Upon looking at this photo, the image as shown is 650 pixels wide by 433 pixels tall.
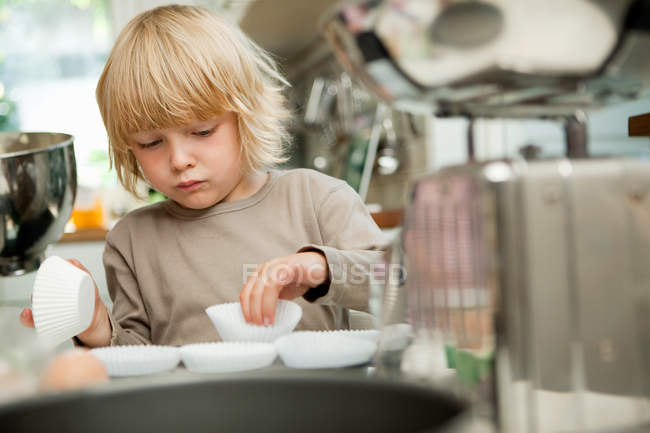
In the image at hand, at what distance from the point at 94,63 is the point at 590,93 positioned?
11.6 feet

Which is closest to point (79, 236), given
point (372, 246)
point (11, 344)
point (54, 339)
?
point (372, 246)

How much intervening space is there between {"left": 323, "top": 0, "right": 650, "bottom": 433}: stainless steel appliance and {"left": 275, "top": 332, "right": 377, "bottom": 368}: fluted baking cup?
157mm

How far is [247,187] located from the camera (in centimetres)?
118

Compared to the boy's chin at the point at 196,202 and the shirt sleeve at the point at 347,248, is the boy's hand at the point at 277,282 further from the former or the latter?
the boy's chin at the point at 196,202

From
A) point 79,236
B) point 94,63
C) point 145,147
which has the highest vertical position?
point 94,63

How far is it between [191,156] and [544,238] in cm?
67

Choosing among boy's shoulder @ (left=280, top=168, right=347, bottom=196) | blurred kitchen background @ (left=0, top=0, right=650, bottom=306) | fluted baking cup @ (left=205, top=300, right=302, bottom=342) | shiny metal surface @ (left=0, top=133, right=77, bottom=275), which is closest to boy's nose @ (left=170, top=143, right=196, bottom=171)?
shiny metal surface @ (left=0, top=133, right=77, bottom=275)

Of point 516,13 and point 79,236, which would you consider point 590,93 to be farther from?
point 79,236

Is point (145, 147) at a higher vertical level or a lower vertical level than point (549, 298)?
higher

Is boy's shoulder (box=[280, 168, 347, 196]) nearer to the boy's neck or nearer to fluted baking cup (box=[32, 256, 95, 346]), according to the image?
the boy's neck

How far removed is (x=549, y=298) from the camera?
392 mm

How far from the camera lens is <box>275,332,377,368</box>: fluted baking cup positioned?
0.55 metres

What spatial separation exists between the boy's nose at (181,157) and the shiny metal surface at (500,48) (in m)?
0.54

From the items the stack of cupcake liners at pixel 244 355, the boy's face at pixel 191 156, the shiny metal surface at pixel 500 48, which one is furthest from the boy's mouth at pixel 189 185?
the shiny metal surface at pixel 500 48
